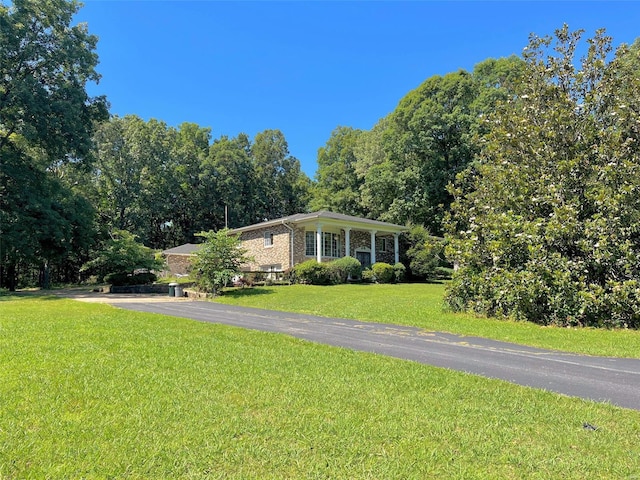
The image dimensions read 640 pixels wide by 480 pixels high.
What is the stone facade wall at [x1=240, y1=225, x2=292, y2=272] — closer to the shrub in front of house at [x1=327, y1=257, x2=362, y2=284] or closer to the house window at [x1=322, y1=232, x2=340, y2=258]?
the house window at [x1=322, y1=232, x2=340, y2=258]

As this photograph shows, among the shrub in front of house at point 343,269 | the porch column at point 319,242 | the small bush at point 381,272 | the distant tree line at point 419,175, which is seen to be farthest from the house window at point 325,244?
the distant tree line at point 419,175

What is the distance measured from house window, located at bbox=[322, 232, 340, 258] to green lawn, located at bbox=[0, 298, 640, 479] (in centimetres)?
2033

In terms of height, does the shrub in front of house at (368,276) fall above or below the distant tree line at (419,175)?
below

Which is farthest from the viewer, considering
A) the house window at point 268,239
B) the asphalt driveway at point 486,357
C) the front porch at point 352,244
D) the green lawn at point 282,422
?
the house window at point 268,239

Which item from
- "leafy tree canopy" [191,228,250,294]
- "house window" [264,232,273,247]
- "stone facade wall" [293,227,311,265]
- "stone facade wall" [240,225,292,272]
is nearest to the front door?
"stone facade wall" [293,227,311,265]

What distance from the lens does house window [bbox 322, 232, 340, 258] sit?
1037 inches

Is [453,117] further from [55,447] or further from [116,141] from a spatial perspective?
[55,447]

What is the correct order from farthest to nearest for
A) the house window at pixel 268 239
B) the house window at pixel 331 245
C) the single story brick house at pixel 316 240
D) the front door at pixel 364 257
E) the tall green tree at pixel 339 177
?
the tall green tree at pixel 339 177
the front door at pixel 364 257
the house window at pixel 268 239
the house window at pixel 331 245
the single story brick house at pixel 316 240

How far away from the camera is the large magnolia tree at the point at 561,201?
35.7 ft

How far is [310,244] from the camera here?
85.1 feet

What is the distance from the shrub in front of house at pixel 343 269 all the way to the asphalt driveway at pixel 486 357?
11.6 metres

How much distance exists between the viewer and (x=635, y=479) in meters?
2.84

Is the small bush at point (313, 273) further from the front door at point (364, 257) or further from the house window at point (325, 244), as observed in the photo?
the front door at point (364, 257)

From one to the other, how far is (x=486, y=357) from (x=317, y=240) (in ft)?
60.1
